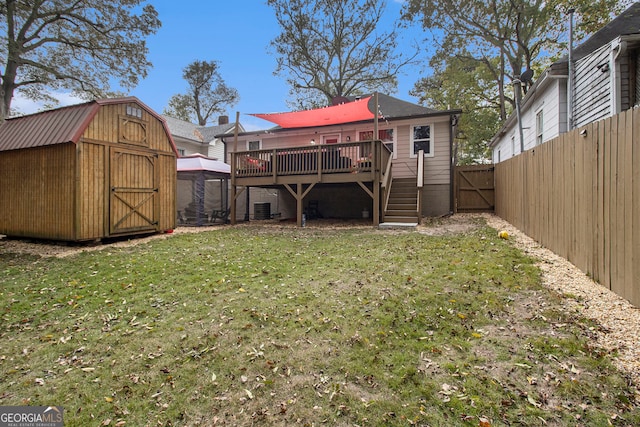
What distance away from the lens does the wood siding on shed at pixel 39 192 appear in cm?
816

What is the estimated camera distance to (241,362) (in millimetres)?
2904

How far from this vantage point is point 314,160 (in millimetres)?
10984

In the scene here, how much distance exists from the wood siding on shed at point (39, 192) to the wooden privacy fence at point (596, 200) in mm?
10324

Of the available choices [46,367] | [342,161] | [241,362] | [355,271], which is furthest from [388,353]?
[342,161]

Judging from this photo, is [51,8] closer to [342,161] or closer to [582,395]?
[342,161]

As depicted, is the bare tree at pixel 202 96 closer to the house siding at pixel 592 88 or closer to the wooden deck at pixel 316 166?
the wooden deck at pixel 316 166

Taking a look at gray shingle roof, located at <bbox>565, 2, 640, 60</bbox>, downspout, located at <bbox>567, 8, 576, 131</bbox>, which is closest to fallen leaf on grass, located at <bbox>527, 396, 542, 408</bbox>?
downspout, located at <bbox>567, 8, 576, 131</bbox>

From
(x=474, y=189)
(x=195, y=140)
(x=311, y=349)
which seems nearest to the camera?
(x=311, y=349)

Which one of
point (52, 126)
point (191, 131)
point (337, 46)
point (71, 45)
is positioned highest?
point (337, 46)

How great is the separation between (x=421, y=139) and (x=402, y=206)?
4.01 m

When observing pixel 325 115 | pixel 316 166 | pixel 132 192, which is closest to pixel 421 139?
pixel 325 115

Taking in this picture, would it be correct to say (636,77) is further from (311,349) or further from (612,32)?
(311,349)

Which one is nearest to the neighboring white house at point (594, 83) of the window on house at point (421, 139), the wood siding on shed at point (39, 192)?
the window on house at point (421, 139)

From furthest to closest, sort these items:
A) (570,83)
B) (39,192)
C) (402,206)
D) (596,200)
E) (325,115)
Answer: (325,115) < (402,206) < (39,192) < (570,83) < (596,200)
